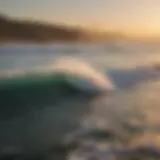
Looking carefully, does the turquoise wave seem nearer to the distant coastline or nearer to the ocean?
the ocean

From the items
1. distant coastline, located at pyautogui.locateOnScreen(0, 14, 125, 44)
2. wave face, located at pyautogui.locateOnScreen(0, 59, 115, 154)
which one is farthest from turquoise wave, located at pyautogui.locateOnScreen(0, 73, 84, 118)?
distant coastline, located at pyautogui.locateOnScreen(0, 14, 125, 44)

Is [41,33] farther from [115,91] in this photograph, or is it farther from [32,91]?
[115,91]

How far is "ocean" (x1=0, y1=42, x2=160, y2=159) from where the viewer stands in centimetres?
91

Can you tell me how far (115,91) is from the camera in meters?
0.95

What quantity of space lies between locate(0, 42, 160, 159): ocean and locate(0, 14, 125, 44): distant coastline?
18 millimetres

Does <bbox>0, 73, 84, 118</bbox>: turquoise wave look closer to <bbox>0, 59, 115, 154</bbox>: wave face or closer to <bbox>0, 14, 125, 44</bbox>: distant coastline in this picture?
<bbox>0, 59, 115, 154</bbox>: wave face

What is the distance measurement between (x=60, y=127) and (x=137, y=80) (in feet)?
0.86

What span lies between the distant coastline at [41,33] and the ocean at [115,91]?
2 centimetres

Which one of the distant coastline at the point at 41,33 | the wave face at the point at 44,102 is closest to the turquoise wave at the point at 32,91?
the wave face at the point at 44,102

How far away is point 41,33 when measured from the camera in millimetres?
948

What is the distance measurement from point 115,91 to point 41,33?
10.6 inches

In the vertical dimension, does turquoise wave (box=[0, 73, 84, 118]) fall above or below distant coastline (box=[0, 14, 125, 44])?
below

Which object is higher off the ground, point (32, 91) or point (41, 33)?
point (41, 33)

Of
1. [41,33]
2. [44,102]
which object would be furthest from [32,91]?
[41,33]
